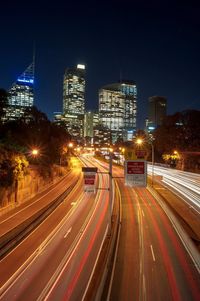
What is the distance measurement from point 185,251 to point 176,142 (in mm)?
75971

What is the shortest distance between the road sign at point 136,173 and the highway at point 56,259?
253 inches

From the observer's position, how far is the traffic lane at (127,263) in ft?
67.1

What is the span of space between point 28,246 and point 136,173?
1111 centimetres

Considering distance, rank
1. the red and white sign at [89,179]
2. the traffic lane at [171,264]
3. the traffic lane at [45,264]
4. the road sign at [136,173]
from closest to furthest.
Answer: the traffic lane at [45,264] → the traffic lane at [171,264] → the road sign at [136,173] → the red and white sign at [89,179]

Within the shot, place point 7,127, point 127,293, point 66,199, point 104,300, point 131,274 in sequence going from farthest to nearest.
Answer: point 7,127, point 66,199, point 131,274, point 127,293, point 104,300

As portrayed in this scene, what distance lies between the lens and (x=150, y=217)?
135ft

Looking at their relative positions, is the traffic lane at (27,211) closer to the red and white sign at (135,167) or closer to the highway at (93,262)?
the highway at (93,262)

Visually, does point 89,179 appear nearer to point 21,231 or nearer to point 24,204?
point 21,231

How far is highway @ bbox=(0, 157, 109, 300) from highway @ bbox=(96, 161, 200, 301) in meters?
2.11

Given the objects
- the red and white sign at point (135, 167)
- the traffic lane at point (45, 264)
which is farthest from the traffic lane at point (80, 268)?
the red and white sign at point (135, 167)

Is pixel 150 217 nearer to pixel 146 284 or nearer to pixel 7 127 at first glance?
pixel 146 284

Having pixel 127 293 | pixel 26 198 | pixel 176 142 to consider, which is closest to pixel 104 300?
pixel 127 293

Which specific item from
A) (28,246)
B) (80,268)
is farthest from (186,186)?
(80,268)

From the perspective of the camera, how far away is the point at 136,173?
28.4m
